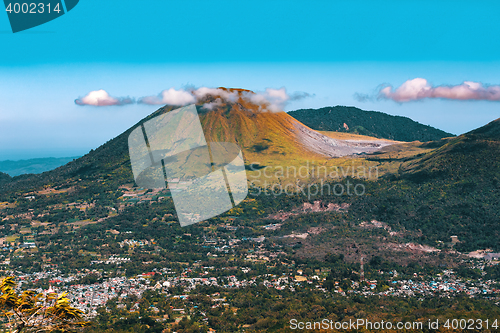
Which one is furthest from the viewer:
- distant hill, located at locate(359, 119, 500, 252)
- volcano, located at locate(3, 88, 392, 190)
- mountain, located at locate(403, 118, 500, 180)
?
volcano, located at locate(3, 88, 392, 190)

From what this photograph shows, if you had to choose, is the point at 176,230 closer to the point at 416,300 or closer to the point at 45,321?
the point at 416,300

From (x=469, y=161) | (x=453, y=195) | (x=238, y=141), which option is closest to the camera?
(x=453, y=195)

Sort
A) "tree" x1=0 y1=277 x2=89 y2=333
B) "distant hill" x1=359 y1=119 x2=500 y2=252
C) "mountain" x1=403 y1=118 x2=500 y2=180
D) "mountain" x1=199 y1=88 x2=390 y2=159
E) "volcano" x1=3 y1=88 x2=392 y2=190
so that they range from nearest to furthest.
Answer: "tree" x1=0 y1=277 x2=89 y2=333
"distant hill" x1=359 y1=119 x2=500 y2=252
"mountain" x1=403 y1=118 x2=500 y2=180
"volcano" x1=3 y1=88 x2=392 y2=190
"mountain" x1=199 y1=88 x2=390 y2=159

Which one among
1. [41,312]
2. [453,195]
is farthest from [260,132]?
[41,312]

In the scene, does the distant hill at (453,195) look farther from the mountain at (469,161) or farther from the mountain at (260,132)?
the mountain at (260,132)

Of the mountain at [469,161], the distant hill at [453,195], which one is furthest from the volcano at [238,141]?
the distant hill at [453,195]

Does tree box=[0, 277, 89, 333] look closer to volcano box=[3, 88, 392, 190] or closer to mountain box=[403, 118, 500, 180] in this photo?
mountain box=[403, 118, 500, 180]

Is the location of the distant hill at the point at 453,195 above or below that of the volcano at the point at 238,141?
below

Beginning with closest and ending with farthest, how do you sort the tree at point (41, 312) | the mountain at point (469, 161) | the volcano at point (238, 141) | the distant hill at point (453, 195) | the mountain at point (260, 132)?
the tree at point (41, 312)
the distant hill at point (453, 195)
the mountain at point (469, 161)
the volcano at point (238, 141)
the mountain at point (260, 132)

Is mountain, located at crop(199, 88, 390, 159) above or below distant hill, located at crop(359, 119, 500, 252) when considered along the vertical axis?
above

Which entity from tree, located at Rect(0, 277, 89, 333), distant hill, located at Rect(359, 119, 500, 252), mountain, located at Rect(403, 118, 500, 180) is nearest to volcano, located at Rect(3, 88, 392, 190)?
mountain, located at Rect(403, 118, 500, 180)

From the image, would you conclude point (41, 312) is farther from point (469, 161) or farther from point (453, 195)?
point (469, 161)
